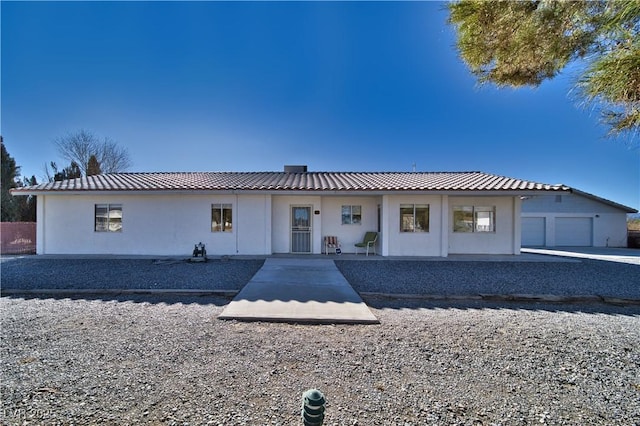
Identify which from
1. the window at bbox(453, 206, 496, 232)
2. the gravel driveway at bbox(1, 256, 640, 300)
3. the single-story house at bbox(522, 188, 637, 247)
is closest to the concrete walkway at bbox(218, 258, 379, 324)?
the gravel driveway at bbox(1, 256, 640, 300)

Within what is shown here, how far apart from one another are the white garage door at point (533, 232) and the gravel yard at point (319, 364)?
606 inches

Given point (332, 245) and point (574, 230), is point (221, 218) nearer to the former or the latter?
point (332, 245)

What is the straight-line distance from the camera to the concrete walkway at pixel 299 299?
4.84m

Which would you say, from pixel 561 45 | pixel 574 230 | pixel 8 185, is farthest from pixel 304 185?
pixel 8 185

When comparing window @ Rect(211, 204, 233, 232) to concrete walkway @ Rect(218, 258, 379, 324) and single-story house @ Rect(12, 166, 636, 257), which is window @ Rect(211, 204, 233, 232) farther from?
concrete walkway @ Rect(218, 258, 379, 324)

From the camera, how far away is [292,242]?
42.8 feet

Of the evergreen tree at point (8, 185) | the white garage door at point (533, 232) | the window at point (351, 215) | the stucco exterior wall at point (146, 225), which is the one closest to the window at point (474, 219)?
the window at point (351, 215)

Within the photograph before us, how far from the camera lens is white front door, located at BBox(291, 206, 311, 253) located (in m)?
13.0

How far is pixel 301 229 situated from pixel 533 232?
16.8 metres

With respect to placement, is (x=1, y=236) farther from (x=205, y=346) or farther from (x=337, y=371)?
(x=337, y=371)

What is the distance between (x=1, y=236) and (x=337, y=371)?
18152 millimetres

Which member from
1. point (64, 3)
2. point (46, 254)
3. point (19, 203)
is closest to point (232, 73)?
point (64, 3)

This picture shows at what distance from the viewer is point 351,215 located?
13.4m

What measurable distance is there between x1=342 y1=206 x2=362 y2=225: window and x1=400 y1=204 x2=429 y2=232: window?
2.03 meters
